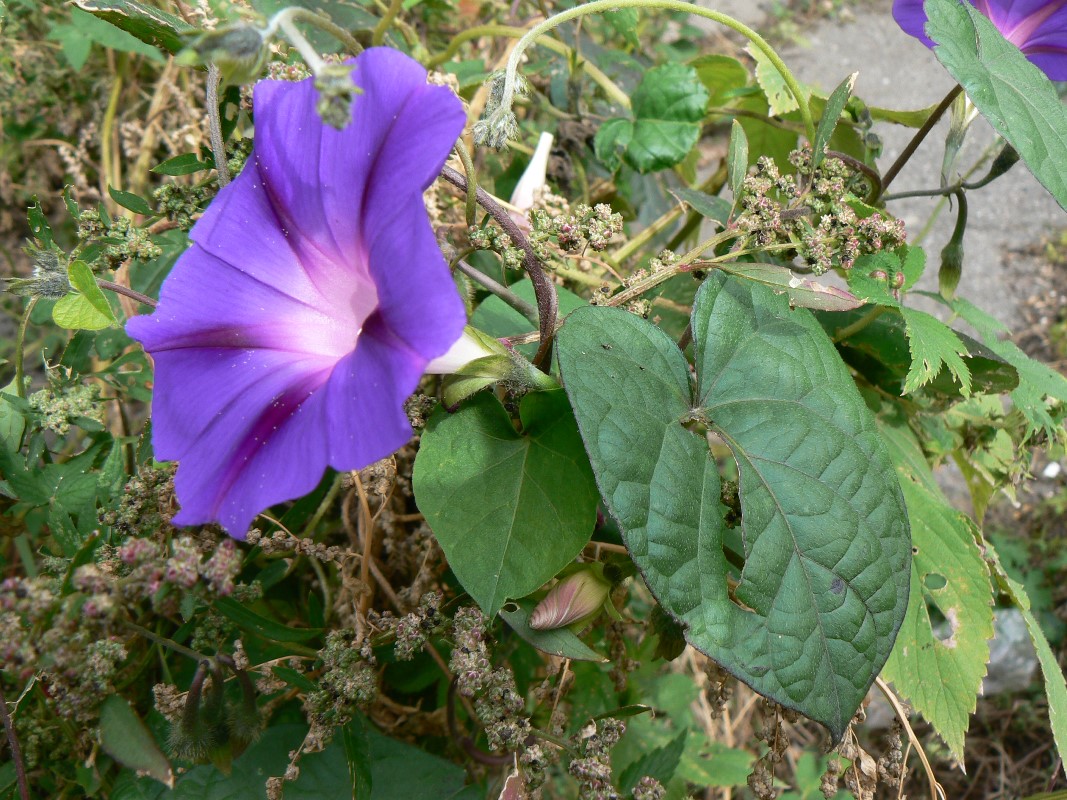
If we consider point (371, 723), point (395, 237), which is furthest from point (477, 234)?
point (371, 723)

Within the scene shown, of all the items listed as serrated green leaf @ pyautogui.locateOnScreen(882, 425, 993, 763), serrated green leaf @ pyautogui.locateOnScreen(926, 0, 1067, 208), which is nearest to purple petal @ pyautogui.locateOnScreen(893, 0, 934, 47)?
serrated green leaf @ pyautogui.locateOnScreen(926, 0, 1067, 208)

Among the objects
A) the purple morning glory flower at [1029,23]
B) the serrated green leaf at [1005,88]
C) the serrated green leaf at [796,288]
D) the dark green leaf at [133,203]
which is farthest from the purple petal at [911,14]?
the dark green leaf at [133,203]

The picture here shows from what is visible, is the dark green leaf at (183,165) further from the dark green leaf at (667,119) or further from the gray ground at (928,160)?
the gray ground at (928,160)

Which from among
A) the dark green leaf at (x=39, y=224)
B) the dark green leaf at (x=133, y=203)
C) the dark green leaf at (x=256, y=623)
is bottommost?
the dark green leaf at (x=256, y=623)

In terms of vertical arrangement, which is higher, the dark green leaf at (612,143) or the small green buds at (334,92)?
the small green buds at (334,92)

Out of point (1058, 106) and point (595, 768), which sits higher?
point (1058, 106)

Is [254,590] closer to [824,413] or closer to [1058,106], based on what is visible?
[824,413]
